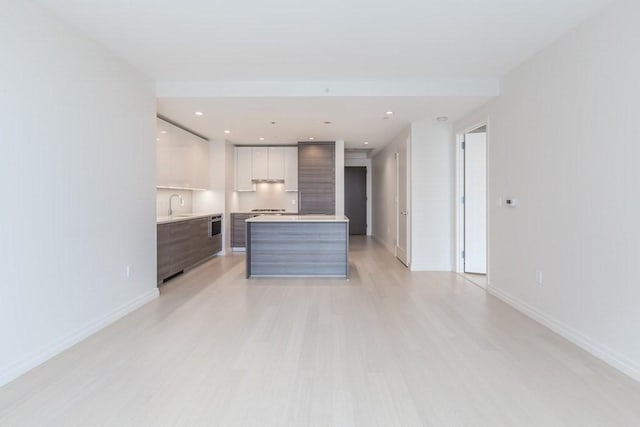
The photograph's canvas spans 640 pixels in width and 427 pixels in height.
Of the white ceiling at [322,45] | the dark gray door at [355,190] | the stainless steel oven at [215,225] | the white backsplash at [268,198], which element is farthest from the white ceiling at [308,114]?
A: the dark gray door at [355,190]

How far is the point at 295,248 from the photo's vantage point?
4898 mm

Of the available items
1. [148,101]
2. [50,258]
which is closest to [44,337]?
[50,258]

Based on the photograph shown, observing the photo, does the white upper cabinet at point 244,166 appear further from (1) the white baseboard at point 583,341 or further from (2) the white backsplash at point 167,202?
(1) the white baseboard at point 583,341

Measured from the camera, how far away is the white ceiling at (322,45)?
246 cm

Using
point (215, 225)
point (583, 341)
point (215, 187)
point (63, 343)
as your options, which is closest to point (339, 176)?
point (215, 187)

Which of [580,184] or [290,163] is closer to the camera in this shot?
[580,184]

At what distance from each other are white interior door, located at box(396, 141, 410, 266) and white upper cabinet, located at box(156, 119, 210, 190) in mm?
3724

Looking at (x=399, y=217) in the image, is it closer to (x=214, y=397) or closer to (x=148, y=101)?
(x=148, y=101)

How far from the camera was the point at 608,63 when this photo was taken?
2.36 metres

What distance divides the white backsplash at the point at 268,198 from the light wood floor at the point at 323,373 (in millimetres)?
4283

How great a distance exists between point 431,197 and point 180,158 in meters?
4.09

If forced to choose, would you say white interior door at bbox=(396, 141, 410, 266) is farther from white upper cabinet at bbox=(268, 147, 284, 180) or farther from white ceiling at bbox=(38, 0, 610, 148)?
white upper cabinet at bbox=(268, 147, 284, 180)

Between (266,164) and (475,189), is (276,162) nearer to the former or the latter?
(266,164)

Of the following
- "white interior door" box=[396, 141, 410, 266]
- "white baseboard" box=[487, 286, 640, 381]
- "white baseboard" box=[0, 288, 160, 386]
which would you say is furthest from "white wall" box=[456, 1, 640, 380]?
"white baseboard" box=[0, 288, 160, 386]
